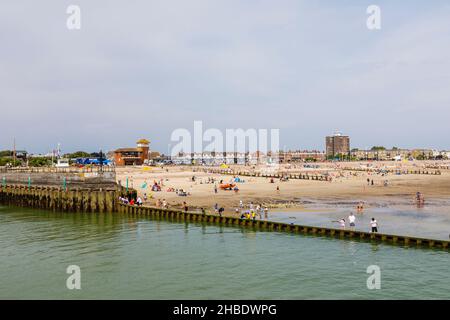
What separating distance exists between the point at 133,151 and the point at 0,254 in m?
171

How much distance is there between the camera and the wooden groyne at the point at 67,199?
4750 centimetres

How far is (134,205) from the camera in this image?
45438mm

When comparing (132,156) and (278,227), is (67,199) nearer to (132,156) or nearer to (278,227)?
(278,227)

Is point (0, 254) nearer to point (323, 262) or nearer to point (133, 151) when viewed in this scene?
point (323, 262)

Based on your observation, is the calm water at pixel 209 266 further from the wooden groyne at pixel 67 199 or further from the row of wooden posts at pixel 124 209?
the wooden groyne at pixel 67 199

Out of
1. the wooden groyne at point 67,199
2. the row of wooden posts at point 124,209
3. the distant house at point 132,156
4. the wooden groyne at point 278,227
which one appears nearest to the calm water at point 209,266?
the wooden groyne at point 278,227

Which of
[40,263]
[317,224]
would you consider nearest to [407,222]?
[317,224]

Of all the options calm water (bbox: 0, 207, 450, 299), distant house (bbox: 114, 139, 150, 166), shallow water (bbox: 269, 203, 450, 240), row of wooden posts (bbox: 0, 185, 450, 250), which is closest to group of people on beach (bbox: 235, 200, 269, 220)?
row of wooden posts (bbox: 0, 185, 450, 250)

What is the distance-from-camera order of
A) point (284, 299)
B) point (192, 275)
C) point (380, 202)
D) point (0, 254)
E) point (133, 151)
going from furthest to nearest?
point (133, 151)
point (380, 202)
point (0, 254)
point (192, 275)
point (284, 299)

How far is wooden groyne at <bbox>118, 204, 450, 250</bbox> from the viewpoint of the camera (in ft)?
89.2

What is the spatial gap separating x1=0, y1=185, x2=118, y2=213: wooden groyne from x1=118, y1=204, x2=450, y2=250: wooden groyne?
2.07 m

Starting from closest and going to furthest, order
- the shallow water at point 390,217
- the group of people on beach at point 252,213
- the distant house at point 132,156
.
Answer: the shallow water at point 390,217 < the group of people on beach at point 252,213 < the distant house at point 132,156

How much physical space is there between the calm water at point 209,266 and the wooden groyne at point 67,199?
1248cm

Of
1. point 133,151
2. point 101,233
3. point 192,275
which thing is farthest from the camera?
point 133,151
